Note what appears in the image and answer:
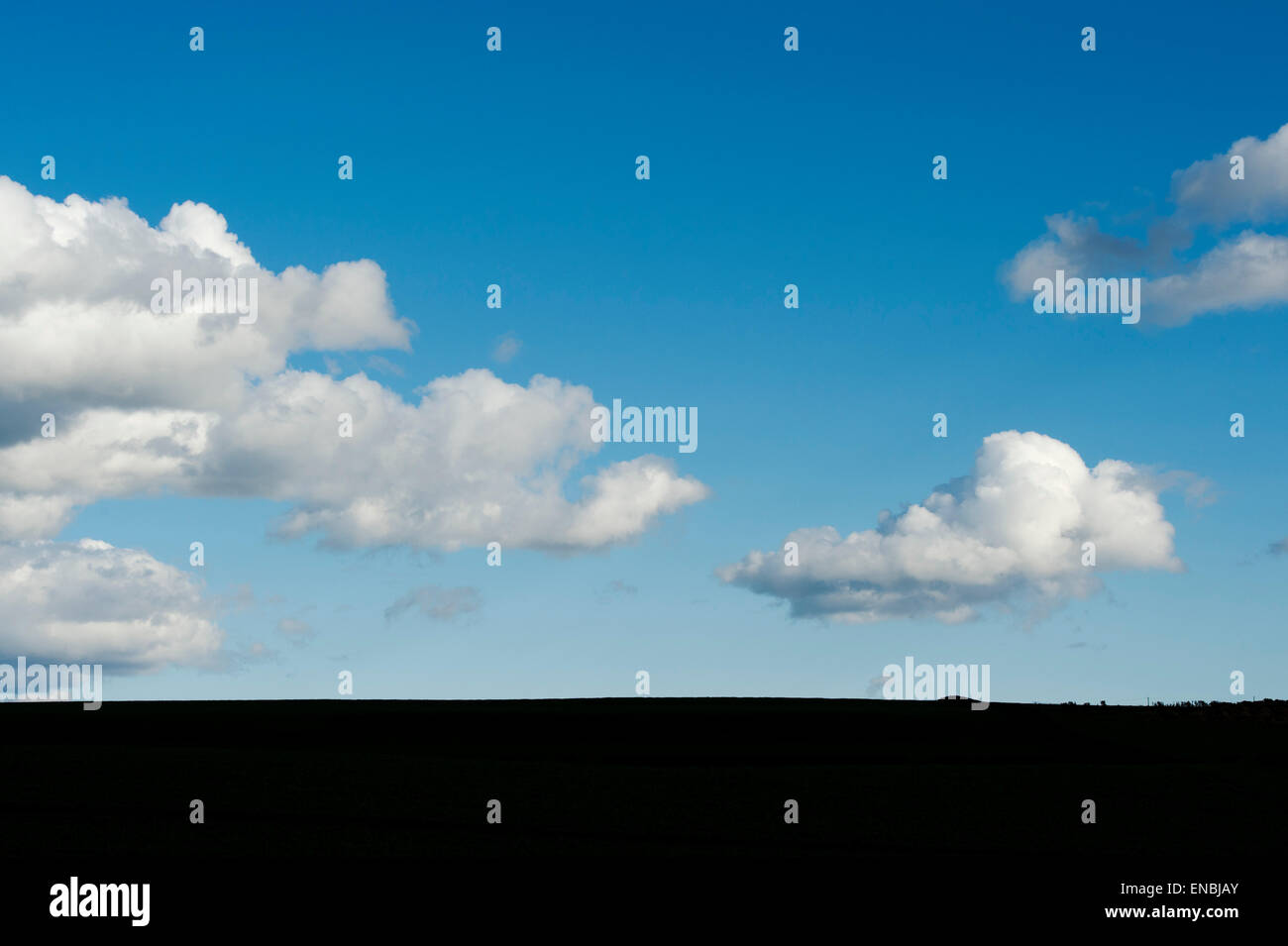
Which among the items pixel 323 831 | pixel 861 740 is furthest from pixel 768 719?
pixel 323 831

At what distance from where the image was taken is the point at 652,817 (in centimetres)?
3669

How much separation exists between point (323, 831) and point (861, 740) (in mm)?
39394

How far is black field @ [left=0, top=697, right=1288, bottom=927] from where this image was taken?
27109 mm

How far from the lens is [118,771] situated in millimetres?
45344

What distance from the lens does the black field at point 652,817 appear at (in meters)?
27.1
